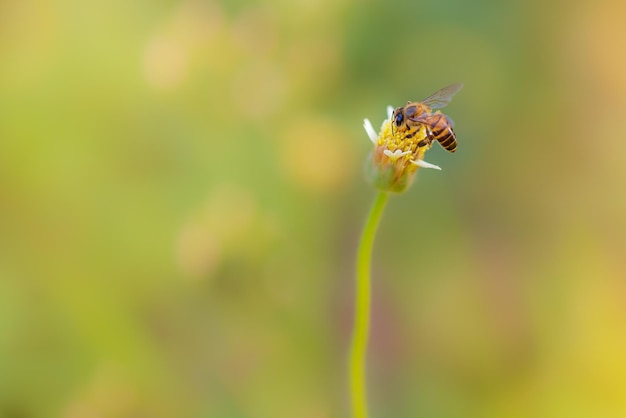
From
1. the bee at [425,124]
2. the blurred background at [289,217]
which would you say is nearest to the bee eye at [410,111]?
the bee at [425,124]

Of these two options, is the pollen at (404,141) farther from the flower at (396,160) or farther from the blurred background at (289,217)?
the blurred background at (289,217)

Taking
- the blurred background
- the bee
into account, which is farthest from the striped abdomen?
the blurred background

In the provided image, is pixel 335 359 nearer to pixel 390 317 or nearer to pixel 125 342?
pixel 390 317

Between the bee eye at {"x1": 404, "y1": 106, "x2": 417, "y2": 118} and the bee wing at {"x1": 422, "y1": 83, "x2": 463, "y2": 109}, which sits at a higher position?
the bee wing at {"x1": 422, "y1": 83, "x2": 463, "y2": 109}

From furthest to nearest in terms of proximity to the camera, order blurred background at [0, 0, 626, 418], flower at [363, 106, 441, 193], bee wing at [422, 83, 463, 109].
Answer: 1. blurred background at [0, 0, 626, 418]
2. bee wing at [422, 83, 463, 109]
3. flower at [363, 106, 441, 193]

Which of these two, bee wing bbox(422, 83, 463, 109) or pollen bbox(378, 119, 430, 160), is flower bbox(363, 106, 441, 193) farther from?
bee wing bbox(422, 83, 463, 109)

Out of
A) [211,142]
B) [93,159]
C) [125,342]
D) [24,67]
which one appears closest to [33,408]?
[125,342]

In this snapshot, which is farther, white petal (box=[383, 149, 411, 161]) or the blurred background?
the blurred background
